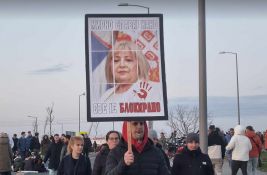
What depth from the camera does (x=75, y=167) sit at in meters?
9.29

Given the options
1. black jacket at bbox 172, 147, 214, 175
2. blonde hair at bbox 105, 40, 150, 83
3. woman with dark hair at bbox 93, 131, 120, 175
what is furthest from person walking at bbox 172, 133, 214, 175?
blonde hair at bbox 105, 40, 150, 83

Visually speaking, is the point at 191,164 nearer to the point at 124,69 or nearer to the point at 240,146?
the point at 124,69

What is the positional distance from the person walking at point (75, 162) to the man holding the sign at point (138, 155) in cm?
295

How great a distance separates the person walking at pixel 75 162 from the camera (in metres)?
9.28

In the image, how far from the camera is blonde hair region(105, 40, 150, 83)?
246 inches

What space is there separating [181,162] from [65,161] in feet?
5.33

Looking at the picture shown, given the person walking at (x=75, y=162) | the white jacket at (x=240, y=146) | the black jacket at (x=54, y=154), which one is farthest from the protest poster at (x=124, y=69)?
the black jacket at (x=54, y=154)

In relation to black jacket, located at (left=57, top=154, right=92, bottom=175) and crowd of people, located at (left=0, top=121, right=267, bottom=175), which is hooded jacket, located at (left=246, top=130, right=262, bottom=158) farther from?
black jacket, located at (left=57, top=154, right=92, bottom=175)

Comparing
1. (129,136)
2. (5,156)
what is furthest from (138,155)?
(5,156)

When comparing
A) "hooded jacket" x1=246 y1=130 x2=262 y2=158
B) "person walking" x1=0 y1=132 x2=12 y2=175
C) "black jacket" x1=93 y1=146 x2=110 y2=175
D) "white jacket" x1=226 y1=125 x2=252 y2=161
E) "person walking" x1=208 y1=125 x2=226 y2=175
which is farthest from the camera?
"person walking" x1=208 y1=125 x2=226 y2=175

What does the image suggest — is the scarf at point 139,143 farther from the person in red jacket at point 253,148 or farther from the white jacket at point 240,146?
the person in red jacket at point 253,148

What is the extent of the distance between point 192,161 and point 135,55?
11.0 ft

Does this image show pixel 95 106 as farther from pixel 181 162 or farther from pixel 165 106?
pixel 181 162

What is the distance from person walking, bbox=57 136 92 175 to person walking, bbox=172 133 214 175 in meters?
1.26
